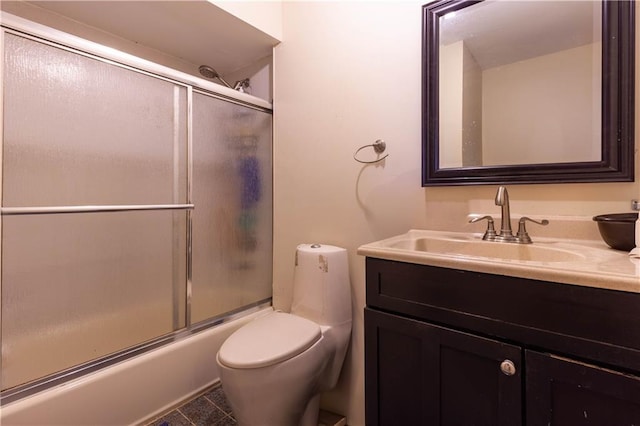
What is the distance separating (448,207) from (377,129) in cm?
46

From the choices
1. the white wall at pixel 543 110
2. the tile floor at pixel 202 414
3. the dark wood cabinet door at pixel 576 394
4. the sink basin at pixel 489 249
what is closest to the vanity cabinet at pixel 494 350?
the dark wood cabinet door at pixel 576 394

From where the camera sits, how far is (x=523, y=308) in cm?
72

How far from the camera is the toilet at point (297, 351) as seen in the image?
3.55 ft

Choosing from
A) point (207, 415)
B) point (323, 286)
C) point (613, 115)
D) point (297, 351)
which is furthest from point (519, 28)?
point (207, 415)

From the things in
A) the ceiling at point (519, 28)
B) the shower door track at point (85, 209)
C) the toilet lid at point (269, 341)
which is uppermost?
the ceiling at point (519, 28)

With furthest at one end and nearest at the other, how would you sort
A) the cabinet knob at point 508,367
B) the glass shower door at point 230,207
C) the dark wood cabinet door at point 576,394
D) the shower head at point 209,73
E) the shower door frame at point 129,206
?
1. the shower head at point 209,73
2. the glass shower door at point 230,207
3. the shower door frame at point 129,206
4. the cabinet knob at point 508,367
5. the dark wood cabinet door at point 576,394

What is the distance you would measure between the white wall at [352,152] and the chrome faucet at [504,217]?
7 centimetres

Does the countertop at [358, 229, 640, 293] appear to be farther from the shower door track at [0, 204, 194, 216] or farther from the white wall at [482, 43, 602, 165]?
the shower door track at [0, 204, 194, 216]

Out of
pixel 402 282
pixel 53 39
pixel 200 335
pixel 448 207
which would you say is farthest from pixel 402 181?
pixel 53 39

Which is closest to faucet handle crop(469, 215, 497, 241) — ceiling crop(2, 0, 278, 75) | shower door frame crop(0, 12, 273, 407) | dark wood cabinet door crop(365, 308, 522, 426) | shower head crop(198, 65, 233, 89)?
dark wood cabinet door crop(365, 308, 522, 426)

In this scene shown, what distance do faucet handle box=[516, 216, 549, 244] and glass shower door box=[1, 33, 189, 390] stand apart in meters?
1.43

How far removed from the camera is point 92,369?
4.09 ft

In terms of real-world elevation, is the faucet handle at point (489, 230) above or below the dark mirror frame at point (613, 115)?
below

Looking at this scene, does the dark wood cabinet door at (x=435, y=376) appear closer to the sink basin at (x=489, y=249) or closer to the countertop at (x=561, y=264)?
the countertop at (x=561, y=264)
